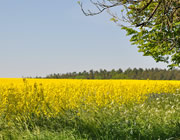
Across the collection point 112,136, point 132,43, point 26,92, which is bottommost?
point 112,136

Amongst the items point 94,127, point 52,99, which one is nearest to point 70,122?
point 94,127

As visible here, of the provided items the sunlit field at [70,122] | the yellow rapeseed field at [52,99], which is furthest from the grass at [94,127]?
the yellow rapeseed field at [52,99]

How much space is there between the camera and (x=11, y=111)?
6.55 meters

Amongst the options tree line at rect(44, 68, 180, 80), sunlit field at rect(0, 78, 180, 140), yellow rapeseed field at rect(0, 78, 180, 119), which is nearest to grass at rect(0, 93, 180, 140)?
sunlit field at rect(0, 78, 180, 140)

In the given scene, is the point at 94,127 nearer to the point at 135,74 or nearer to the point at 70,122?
the point at 70,122

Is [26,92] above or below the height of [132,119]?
above

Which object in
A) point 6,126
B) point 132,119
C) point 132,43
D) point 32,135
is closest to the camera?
point 32,135

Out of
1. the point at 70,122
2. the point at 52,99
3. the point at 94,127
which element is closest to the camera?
the point at 94,127

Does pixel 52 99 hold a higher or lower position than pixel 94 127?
higher

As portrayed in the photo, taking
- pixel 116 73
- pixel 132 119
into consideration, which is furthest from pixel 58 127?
pixel 116 73

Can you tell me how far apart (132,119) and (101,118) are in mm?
1005

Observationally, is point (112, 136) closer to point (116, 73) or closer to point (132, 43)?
point (132, 43)

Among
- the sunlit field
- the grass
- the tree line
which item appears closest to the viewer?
the grass

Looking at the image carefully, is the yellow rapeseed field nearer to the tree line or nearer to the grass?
the grass
